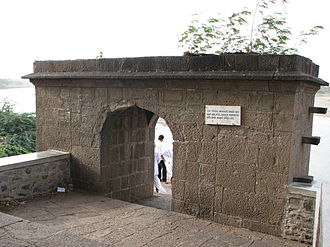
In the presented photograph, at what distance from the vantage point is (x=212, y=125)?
195 inches

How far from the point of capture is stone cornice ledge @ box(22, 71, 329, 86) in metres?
4.25

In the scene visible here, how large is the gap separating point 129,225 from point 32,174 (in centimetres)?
206

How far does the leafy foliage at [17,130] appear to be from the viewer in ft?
31.2

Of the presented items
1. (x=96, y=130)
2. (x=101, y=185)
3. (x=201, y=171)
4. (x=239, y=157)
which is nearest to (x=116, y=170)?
(x=101, y=185)

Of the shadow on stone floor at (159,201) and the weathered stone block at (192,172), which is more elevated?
the weathered stone block at (192,172)

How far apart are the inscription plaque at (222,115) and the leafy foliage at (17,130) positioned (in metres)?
5.61

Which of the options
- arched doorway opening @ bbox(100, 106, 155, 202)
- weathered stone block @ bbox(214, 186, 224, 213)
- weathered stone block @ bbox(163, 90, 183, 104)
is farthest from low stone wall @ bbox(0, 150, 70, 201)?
weathered stone block @ bbox(214, 186, 224, 213)

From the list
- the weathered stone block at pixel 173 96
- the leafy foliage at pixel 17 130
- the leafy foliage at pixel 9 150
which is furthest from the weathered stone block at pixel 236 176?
the leafy foliage at pixel 17 130

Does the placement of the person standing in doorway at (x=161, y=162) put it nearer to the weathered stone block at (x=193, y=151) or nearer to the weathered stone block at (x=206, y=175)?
the weathered stone block at (x=193, y=151)

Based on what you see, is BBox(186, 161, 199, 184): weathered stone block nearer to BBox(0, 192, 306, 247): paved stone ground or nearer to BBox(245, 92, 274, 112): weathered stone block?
BBox(0, 192, 306, 247): paved stone ground

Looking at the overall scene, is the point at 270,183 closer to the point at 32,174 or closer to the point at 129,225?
the point at 129,225

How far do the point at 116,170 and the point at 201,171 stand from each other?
214 centimetres

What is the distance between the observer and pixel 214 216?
5.05 meters

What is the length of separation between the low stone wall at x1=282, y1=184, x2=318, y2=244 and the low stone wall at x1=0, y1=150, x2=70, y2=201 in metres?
3.90
